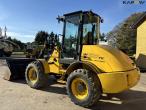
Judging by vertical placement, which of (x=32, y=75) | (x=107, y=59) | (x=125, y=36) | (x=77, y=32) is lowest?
(x=32, y=75)

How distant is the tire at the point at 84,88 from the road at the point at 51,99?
21 cm

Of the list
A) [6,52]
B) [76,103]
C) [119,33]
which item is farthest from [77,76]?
[119,33]

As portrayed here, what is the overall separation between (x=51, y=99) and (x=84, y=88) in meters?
1.15

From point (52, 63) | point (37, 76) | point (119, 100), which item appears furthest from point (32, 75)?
point (119, 100)

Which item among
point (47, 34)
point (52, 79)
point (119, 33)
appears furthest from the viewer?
point (119, 33)

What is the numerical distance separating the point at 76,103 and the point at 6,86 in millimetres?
3481

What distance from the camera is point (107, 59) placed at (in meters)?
7.19

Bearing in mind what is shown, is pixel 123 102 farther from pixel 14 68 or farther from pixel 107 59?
pixel 14 68

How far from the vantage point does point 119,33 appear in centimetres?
4503

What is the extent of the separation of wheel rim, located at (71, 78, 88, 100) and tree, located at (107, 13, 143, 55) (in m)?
32.1

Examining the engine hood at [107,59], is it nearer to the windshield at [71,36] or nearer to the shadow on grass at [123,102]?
the windshield at [71,36]

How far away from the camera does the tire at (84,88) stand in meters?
7.08

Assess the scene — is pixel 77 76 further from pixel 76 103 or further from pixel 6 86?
pixel 6 86

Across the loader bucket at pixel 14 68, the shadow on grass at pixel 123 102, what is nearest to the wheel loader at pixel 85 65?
the shadow on grass at pixel 123 102
